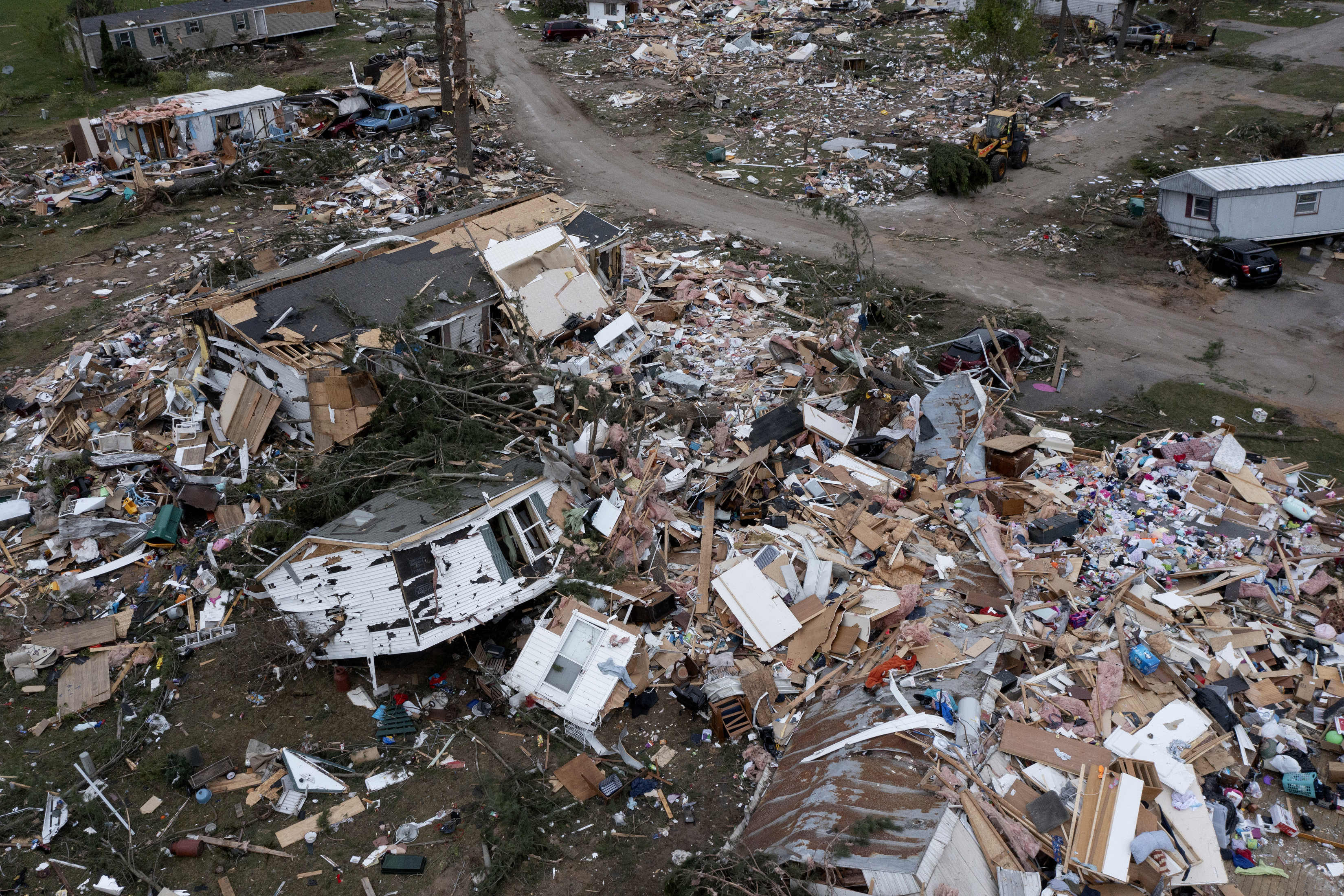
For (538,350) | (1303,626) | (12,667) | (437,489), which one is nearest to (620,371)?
(538,350)

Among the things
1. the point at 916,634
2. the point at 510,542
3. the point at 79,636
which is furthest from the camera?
the point at 79,636

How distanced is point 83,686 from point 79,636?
0.86 m

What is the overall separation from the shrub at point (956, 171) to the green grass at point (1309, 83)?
1440cm

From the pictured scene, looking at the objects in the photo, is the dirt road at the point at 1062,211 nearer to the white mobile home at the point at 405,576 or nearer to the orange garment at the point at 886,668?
the orange garment at the point at 886,668

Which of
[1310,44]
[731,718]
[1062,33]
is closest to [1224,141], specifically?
[1062,33]

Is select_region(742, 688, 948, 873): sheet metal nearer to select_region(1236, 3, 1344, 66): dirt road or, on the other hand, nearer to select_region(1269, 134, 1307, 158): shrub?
select_region(1269, 134, 1307, 158): shrub

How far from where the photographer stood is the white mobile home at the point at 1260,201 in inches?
755

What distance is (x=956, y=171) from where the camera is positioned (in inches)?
858

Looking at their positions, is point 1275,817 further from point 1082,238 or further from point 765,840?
point 1082,238

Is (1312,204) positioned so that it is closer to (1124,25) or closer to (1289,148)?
(1289,148)

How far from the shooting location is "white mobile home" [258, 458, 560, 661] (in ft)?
28.5

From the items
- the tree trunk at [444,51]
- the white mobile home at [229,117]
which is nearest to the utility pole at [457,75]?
the tree trunk at [444,51]

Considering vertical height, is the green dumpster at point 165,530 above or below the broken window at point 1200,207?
below

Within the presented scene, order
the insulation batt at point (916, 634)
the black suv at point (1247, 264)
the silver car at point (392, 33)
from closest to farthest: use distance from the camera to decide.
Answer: the insulation batt at point (916, 634), the black suv at point (1247, 264), the silver car at point (392, 33)
